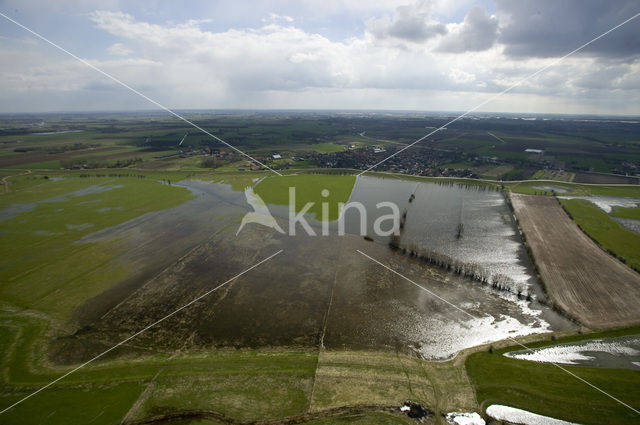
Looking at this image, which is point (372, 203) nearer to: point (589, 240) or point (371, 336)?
point (589, 240)

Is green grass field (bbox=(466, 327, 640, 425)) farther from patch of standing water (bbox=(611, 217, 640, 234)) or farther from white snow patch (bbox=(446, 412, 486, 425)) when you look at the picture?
patch of standing water (bbox=(611, 217, 640, 234))

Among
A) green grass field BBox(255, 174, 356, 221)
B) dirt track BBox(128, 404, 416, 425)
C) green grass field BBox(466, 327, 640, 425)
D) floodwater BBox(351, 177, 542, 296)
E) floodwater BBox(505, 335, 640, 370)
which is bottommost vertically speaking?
dirt track BBox(128, 404, 416, 425)

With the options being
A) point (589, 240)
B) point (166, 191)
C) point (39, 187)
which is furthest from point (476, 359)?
point (39, 187)

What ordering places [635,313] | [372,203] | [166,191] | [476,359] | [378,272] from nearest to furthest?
[476,359] < [635,313] < [378,272] < [372,203] < [166,191]

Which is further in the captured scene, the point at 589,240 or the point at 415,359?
the point at 589,240

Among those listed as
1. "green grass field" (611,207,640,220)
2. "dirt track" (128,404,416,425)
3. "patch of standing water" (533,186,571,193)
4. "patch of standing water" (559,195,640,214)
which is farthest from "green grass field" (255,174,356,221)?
"green grass field" (611,207,640,220)

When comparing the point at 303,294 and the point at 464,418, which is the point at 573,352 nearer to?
the point at 464,418

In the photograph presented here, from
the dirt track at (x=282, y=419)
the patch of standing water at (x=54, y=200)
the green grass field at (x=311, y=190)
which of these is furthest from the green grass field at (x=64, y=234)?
the green grass field at (x=311, y=190)
